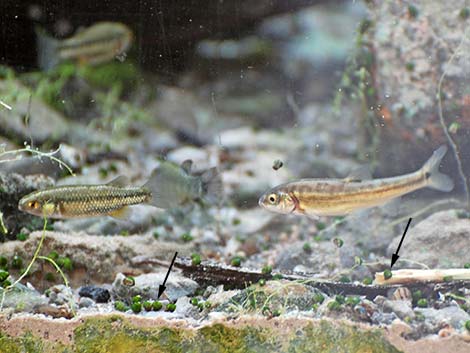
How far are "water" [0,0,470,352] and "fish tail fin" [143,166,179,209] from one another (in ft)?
0.05

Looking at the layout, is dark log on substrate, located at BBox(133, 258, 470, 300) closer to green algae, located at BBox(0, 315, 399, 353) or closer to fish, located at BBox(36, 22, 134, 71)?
green algae, located at BBox(0, 315, 399, 353)

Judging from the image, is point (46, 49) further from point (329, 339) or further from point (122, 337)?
point (329, 339)

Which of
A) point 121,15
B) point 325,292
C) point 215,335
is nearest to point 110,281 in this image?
point 215,335

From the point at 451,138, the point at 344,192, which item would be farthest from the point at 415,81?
the point at 344,192

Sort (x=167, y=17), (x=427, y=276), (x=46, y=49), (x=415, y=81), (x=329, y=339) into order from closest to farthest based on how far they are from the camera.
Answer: (x=329, y=339), (x=427, y=276), (x=167, y=17), (x=46, y=49), (x=415, y=81)

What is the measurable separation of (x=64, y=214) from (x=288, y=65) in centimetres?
160

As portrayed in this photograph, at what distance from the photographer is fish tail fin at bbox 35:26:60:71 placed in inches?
138

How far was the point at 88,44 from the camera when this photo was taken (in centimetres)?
360

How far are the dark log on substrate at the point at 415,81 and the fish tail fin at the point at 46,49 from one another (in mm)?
2007

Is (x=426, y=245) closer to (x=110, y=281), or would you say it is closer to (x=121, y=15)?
(x=110, y=281)

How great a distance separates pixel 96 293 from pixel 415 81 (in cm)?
235

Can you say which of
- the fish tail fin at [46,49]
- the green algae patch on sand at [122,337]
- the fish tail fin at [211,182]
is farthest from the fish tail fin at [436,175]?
the fish tail fin at [46,49]

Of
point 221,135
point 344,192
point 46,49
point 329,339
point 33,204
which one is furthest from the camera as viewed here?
point 221,135

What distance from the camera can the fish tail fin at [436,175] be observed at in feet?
10.2
